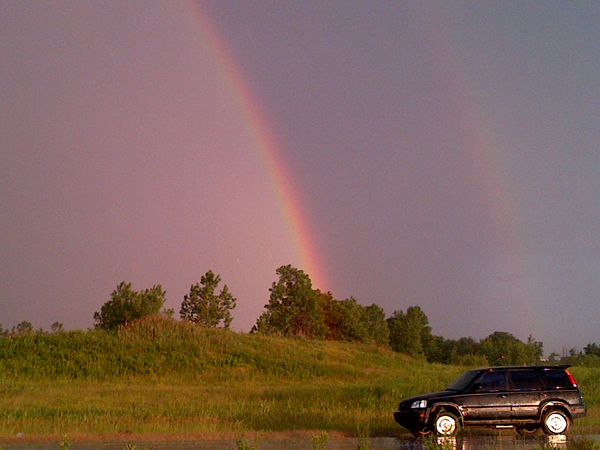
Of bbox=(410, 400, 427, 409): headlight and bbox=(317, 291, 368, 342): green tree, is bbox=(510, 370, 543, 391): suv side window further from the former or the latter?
bbox=(317, 291, 368, 342): green tree

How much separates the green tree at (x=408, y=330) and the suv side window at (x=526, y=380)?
104m

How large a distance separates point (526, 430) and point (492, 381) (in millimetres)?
1884

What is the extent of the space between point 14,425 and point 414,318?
11238 cm

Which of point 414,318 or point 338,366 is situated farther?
point 414,318

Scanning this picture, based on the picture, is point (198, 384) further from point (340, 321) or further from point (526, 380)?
point (340, 321)

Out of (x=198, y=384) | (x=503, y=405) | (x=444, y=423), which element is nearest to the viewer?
(x=444, y=423)

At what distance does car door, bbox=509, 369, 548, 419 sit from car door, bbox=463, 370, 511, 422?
226 mm

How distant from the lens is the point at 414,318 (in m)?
127

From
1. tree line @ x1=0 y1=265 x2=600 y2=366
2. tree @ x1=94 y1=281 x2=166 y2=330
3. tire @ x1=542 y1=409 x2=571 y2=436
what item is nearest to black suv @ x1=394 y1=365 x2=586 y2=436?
tire @ x1=542 y1=409 x2=571 y2=436

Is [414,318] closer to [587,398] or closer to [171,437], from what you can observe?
[587,398]

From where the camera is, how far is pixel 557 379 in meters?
18.3

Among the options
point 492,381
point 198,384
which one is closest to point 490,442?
point 492,381

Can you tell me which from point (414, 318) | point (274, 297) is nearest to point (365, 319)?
point (414, 318)

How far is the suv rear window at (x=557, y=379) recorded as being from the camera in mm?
18172
